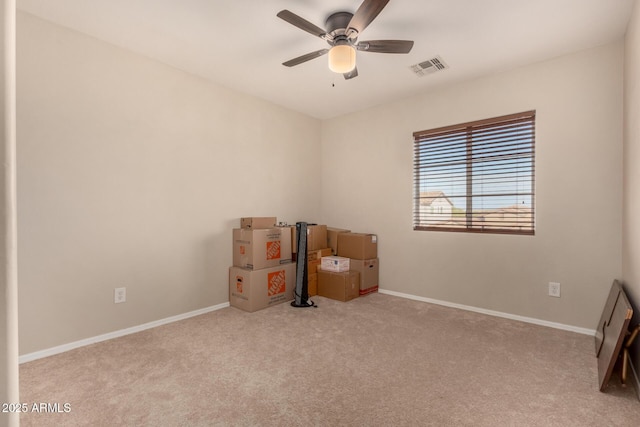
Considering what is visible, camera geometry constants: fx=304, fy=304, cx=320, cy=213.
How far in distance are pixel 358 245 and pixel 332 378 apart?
2119 millimetres

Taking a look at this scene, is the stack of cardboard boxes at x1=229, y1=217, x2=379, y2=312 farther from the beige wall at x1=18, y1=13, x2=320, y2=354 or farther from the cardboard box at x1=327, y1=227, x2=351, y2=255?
the beige wall at x1=18, y1=13, x2=320, y2=354

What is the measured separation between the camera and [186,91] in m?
3.18

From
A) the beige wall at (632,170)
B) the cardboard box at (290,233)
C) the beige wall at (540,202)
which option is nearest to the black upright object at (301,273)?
the cardboard box at (290,233)

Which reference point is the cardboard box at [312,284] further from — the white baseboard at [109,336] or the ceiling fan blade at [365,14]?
the ceiling fan blade at [365,14]

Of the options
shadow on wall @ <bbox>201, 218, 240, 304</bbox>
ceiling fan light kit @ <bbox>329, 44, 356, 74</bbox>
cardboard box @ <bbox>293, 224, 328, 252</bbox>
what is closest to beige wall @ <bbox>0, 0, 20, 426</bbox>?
ceiling fan light kit @ <bbox>329, 44, 356, 74</bbox>

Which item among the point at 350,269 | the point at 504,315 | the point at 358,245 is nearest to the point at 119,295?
the point at 350,269

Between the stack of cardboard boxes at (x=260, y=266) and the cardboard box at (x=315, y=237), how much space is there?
30 centimetres

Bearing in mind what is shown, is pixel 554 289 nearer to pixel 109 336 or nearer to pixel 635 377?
pixel 635 377

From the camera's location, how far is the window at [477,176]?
3.06 metres

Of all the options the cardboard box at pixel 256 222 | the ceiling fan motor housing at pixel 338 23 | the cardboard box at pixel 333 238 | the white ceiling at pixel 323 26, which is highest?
the white ceiling at pixel 323 26

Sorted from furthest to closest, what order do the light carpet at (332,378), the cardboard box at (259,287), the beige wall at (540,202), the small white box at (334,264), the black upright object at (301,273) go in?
the small white box at (334,264) < the black upright object at (301,273) < the cardboard box at (259,287) < the beige wall at (540,202) < the light carpet at (332,378)

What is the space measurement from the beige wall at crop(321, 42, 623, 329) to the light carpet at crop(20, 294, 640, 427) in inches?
17.0

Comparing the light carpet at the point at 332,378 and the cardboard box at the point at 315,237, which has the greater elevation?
the cardboard box at the point at 315,237

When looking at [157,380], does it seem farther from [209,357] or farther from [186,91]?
[186,91]
